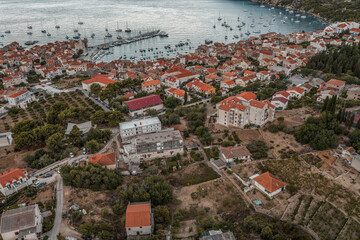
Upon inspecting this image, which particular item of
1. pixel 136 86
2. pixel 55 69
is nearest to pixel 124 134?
pixel 136 86

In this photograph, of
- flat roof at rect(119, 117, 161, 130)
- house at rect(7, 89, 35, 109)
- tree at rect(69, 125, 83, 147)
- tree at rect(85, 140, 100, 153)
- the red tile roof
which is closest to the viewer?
tree at rect(85, 140, 100, 153)

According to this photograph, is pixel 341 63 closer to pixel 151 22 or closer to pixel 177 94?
pixel 177 94

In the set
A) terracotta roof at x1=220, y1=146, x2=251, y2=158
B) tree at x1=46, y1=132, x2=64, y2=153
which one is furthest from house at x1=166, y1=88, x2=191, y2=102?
tree at x1=46, y1=132, x2=64, y2=153

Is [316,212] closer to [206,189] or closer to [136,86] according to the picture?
[206,189]

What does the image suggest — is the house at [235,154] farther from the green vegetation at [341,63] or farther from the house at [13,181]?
the green vegetation at [341,63]

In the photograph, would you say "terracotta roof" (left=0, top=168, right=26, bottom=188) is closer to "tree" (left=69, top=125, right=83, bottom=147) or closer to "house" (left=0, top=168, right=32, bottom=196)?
"house" (left=0, top=168, right=32, bottom=196)

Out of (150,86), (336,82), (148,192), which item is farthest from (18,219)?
(336,82)
